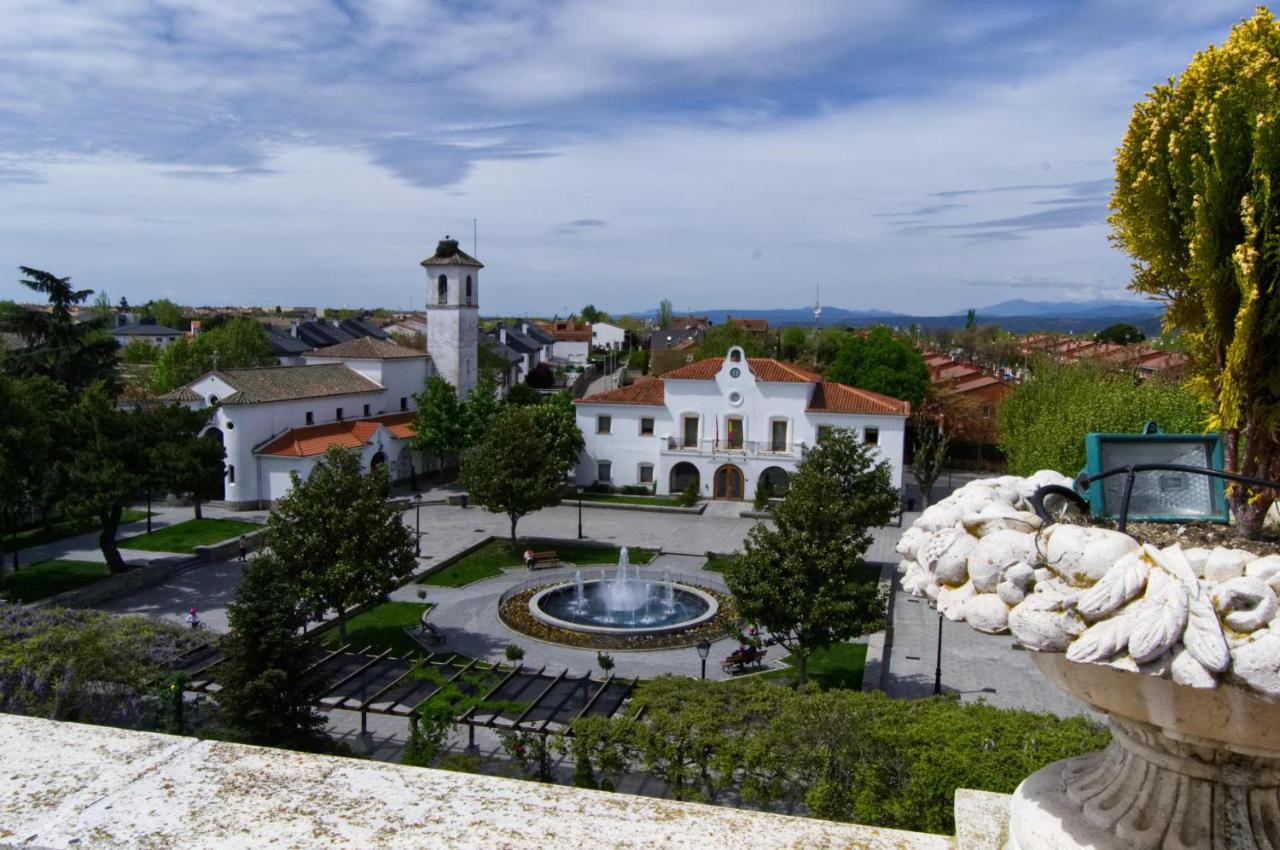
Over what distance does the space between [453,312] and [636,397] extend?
38.3ft

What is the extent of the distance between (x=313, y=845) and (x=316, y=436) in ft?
127

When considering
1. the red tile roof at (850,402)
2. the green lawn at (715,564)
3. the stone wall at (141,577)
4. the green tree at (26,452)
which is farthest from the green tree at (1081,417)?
the green tree at (26,452)

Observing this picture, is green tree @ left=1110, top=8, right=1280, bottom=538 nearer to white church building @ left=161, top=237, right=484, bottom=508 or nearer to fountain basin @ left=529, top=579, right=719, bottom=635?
fountain basin @ left=529, top=579, right=719, bottom=635

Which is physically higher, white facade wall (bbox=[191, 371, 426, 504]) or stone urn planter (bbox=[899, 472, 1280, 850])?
stone urn planter (bbox=[899, 472, 1280, 850])

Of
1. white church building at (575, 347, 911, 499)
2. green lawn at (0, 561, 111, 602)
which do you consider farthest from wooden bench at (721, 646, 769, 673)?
white church building at (575, 347, 911, 499)

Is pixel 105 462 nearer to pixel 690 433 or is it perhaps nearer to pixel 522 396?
pixel 690 433

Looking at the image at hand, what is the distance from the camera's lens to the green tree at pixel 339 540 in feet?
67.8

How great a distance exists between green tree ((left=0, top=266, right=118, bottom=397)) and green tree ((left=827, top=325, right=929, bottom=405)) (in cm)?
3731

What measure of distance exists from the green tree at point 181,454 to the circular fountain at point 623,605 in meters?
11.6

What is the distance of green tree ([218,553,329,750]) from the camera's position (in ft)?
47.8

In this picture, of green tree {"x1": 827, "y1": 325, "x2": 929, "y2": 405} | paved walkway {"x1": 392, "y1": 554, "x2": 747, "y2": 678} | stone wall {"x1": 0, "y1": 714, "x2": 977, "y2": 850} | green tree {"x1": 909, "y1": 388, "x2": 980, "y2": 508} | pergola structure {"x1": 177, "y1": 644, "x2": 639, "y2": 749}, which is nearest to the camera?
stone wall {"x1": 0, "y1": 714, "x2": 977, "y2": 850}

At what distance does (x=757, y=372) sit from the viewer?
133ft

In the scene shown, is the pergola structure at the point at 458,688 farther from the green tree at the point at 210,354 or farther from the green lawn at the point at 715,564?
the green tree at the point at 210,354

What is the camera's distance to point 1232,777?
9.81ft
